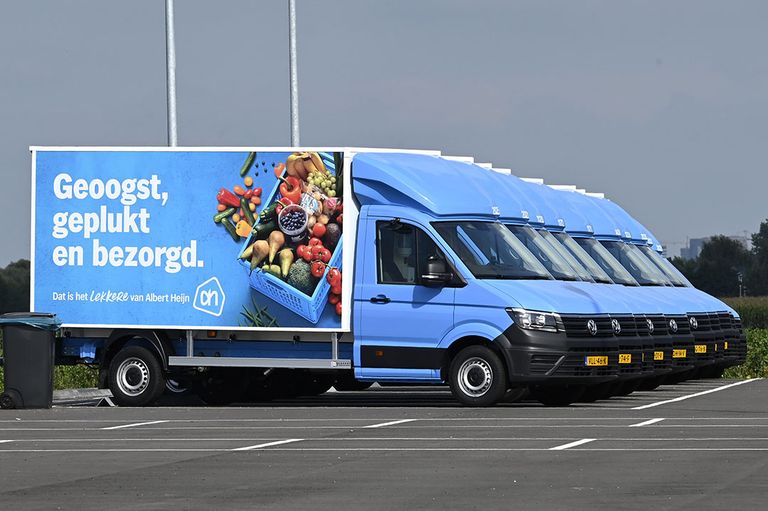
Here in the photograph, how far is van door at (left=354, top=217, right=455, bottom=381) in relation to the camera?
22250 mm

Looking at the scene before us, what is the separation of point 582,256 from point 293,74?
40.3 ft

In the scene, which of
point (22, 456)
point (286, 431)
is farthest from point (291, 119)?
point (22, 456)

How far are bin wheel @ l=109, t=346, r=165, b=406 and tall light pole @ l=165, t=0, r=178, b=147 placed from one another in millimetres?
9562

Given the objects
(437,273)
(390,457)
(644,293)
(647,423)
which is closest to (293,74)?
(644,293)

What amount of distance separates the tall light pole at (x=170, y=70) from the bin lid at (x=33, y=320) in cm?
983

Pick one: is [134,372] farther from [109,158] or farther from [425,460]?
[425,460]

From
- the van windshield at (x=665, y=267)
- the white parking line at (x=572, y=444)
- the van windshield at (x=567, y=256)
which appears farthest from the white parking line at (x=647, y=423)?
the van windshield at (x=665, y=267)

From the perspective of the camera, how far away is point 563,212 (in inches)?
1071

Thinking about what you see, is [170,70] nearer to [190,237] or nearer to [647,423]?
[190,237]

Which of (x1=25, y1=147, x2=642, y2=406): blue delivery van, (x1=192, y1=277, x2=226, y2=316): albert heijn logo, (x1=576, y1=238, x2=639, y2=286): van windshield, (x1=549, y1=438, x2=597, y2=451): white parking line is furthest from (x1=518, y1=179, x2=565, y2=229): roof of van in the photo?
(x1=549, y1=438, x2=597, y2=451): white parking line

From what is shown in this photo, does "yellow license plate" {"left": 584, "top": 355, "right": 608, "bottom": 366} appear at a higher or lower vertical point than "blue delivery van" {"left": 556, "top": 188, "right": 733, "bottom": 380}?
lower

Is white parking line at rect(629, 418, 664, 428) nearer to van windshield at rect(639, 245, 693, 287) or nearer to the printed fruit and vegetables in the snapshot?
the printed fruit and vegetables

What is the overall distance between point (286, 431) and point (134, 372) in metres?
6.05

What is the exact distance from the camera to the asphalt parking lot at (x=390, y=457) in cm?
1203
